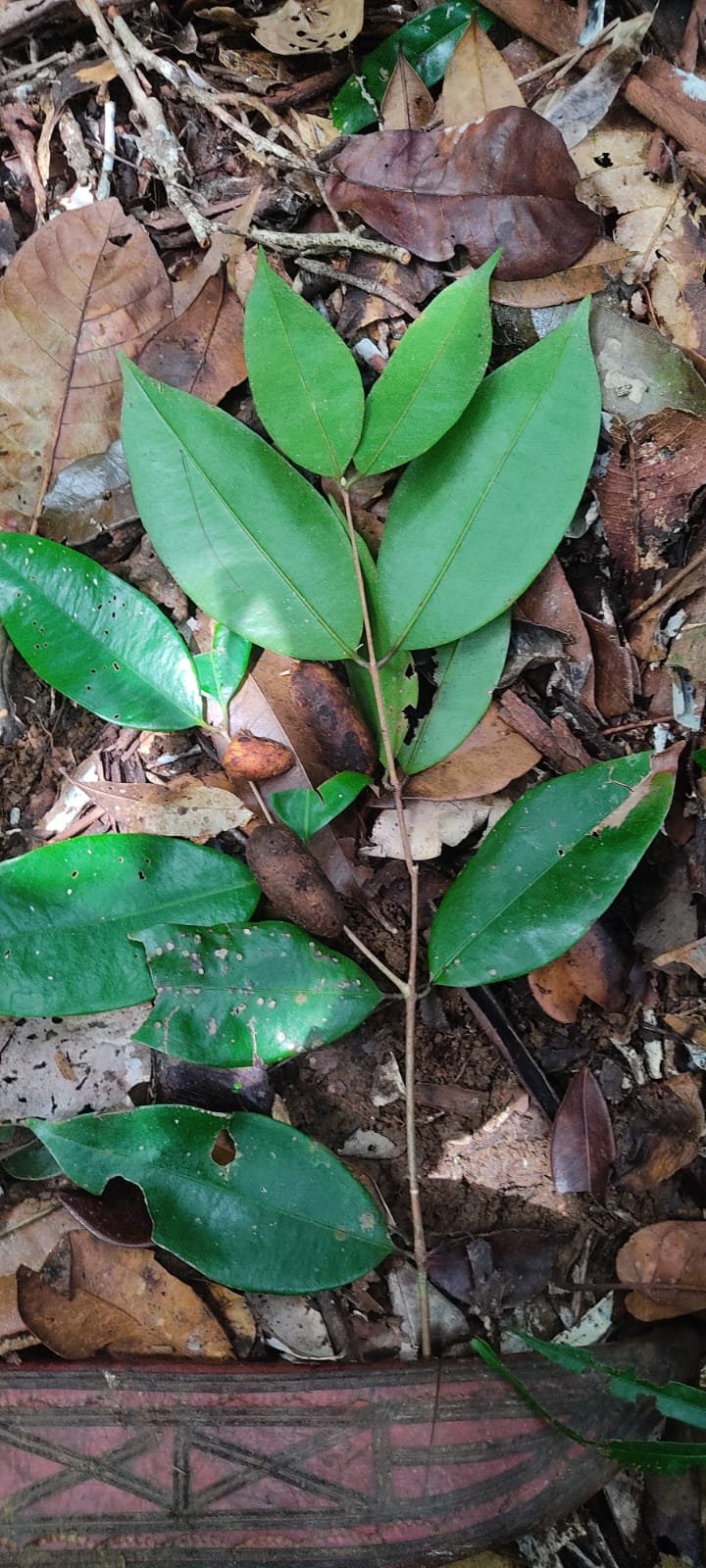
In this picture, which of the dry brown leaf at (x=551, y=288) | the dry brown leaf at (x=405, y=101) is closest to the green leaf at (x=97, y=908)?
the dry brown leaf at (x=551, y=288)

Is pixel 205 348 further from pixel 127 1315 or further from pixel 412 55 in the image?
pixel 127 1315

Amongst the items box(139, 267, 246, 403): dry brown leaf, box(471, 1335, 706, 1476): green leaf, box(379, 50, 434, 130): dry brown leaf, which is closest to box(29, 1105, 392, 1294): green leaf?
box(471, 1335, 706, 1476): green leaf

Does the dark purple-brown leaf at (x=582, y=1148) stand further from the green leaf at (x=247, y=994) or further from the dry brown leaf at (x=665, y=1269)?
the green leaf at (x=247, y=994)

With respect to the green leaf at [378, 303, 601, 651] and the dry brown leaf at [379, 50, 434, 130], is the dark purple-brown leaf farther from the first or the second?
the dry brown leaf at [379, 50, 434, 130]

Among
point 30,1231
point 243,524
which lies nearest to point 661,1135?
point 30,1231

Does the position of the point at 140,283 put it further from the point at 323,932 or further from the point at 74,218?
the point at 323,932

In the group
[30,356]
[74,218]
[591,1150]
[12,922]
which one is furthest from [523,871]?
[74,218]
